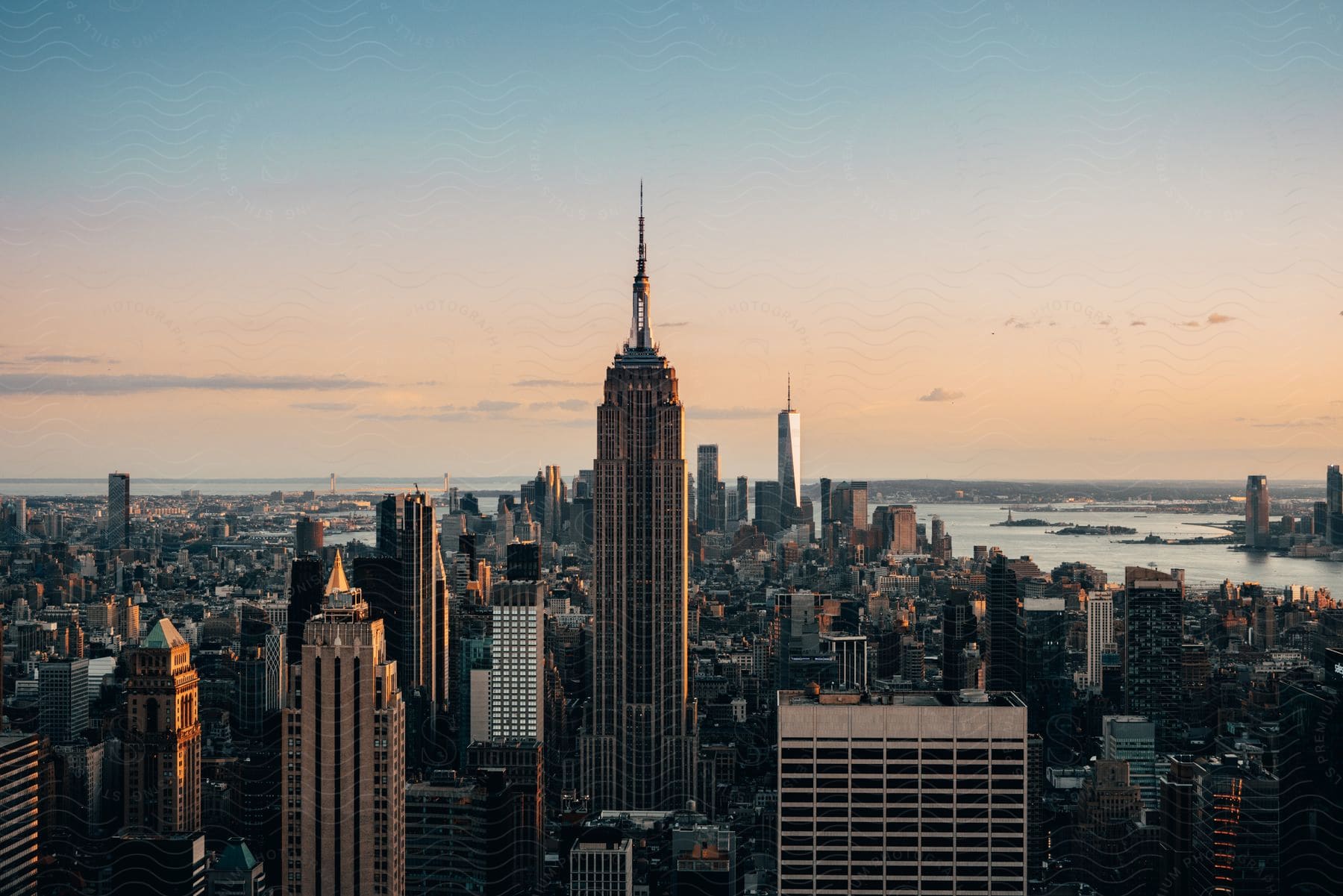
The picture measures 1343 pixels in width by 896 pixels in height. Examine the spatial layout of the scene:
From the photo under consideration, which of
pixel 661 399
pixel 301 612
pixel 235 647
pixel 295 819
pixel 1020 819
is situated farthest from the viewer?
pixel 661 399

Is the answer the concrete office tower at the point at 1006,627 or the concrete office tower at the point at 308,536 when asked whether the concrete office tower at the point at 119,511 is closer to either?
the concrete office tower at the point at 308,536

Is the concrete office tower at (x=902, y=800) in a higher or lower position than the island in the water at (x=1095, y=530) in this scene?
lower

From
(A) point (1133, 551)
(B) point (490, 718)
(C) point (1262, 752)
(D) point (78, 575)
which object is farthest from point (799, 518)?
(D) point (78, 575)

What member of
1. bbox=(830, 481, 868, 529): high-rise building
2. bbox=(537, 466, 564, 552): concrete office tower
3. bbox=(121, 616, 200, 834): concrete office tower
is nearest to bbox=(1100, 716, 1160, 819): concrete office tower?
bbox=(830, 481, 868, 529): high-rise building

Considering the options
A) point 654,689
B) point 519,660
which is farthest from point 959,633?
point 654,689

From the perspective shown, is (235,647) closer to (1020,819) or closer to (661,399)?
(661,399)

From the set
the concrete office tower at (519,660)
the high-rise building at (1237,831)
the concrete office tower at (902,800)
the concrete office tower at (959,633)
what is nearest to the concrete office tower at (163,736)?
the concrete office tower at (519,660)
